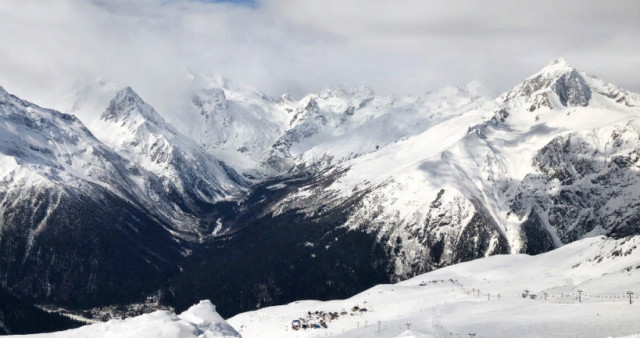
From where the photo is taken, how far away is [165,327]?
11688cm

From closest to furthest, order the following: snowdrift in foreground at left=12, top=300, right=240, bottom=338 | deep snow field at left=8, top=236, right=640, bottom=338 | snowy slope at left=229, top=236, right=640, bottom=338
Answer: snowy slope at left=229, top=236, right=640, bottom=338 → deep snow field at left=8, top=236, right=640, bottom=338 → snowdrift in foreground at left=12, top=300, right=240, bottom=338

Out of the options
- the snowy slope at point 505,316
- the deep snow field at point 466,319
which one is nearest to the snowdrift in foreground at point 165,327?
the deep snow field at point 466,319

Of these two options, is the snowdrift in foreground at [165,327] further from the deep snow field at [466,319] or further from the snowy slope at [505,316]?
A: the snowy slope at [505,316]

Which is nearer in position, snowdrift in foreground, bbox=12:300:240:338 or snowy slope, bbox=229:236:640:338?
snowy slope, bbox=229:236:640:338

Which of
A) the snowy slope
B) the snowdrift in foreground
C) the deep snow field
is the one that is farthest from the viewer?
the snowdrift in foreground

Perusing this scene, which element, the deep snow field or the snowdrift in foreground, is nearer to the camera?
the deep snow field

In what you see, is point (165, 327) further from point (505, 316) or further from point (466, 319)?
point (505, 316)

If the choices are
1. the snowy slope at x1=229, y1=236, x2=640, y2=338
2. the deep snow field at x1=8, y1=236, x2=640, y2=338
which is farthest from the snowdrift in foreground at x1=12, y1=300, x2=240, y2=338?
the snowy slope at x1=229, y1=236, x2=640, y2=338

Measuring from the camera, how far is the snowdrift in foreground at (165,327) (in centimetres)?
11625

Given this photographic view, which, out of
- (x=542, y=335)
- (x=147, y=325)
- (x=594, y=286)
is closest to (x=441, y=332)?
(x=542, y=335)

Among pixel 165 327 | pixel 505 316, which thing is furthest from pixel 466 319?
pixel 165 327

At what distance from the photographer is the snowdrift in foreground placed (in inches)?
4577

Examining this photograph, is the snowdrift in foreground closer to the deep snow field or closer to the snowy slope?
the deep snow field

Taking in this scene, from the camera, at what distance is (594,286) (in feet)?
572
